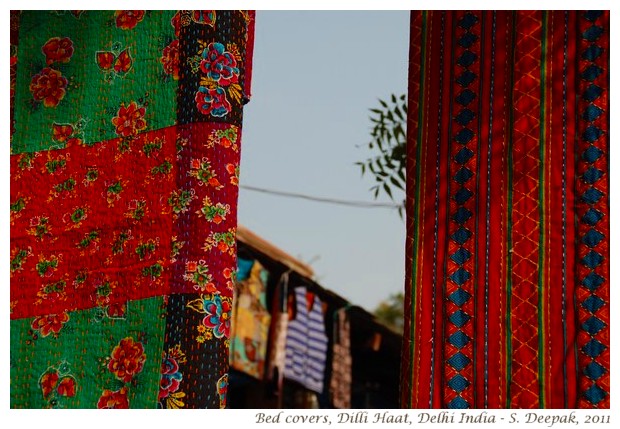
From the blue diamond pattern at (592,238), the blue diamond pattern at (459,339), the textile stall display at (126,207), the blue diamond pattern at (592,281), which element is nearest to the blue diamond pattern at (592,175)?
the blue diamond pattern at (592,238)

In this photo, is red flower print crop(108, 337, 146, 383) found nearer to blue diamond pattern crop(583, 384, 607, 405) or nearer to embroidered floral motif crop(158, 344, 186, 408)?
embroidered floral motif crop(158, 344, 186, 408)

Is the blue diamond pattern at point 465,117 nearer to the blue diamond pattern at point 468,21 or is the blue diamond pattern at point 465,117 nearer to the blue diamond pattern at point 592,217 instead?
the blue diamond pattern at point 468,21

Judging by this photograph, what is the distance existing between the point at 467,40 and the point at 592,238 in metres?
0.80

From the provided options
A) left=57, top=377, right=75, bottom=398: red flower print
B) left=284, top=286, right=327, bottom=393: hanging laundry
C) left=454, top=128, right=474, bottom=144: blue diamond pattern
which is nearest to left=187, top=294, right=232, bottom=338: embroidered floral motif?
left=57, top=377, right=75, bottom=398: red flower print

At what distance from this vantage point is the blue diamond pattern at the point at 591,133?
11.9ft

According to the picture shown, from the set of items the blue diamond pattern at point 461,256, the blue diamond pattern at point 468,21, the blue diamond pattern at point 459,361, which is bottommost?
the blue diamond pattern at point 459,361

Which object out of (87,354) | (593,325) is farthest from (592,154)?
(87,354)

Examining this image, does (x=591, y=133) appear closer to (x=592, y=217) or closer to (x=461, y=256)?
(x=592, y=217)

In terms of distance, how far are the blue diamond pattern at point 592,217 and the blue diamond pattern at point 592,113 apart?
29cm

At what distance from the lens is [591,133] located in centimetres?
364

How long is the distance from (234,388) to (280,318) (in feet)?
3.07

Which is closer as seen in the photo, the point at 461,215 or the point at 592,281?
the point at 592,281

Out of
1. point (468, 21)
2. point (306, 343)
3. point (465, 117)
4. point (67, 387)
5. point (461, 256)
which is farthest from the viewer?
point (306, 343)

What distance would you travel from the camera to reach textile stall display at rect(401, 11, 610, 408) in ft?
11.5
